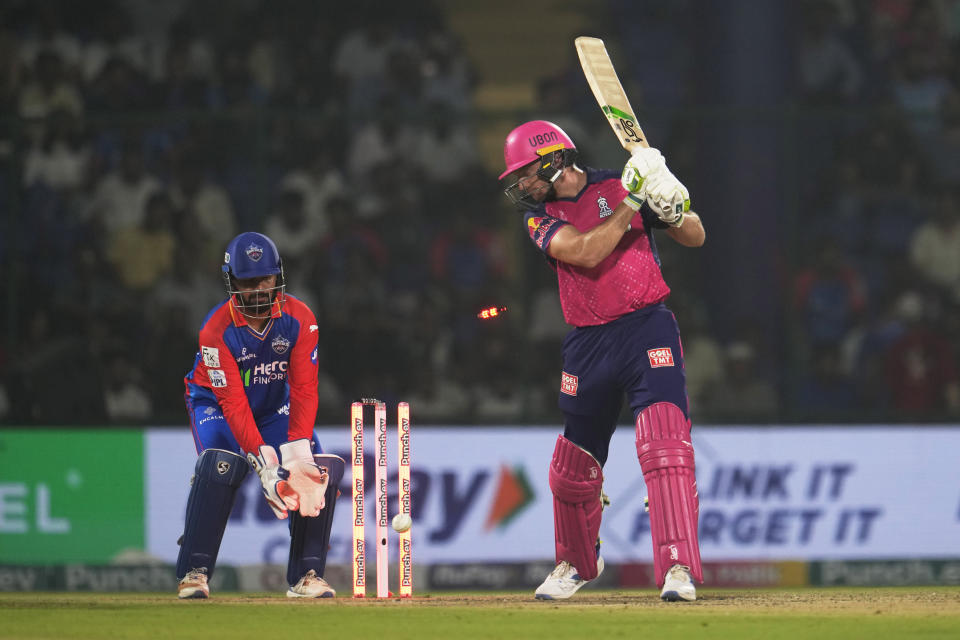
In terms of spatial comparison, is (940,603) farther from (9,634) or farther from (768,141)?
(768,141)

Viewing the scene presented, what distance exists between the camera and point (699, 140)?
1120 centimetres

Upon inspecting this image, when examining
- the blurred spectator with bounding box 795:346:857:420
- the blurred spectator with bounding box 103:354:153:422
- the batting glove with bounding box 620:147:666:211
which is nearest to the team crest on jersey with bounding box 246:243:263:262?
the batting glove with bounding box 620:147:666:211

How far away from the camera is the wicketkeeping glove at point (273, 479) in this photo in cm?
677

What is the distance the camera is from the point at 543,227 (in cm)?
654

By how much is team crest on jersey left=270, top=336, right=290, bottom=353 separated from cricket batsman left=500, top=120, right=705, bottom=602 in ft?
4.03

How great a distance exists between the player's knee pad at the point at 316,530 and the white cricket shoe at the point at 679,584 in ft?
5.64

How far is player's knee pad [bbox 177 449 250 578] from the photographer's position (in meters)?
6.94

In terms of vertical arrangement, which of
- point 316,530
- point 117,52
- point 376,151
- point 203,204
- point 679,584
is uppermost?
point 117,52

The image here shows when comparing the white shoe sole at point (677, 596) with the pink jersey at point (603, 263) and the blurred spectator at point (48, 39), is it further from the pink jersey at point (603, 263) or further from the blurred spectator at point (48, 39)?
the blurred spectator at point (48, 39)

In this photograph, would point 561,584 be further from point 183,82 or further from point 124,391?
point 183,82

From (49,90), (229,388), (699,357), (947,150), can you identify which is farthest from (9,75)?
(947,150)

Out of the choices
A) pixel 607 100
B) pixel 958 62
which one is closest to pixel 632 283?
pixel 607 100

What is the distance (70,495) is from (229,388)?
152 inches

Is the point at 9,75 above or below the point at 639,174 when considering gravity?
above
